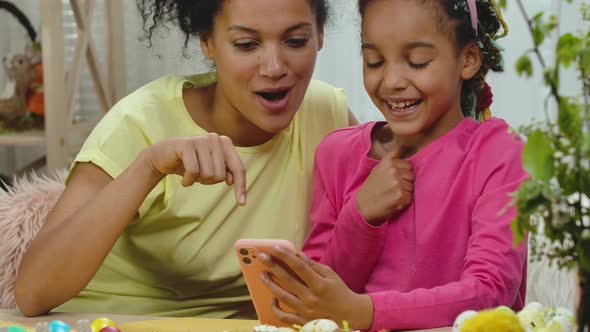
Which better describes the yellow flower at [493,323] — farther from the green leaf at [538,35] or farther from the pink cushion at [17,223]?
the pink cushion at [17,223]

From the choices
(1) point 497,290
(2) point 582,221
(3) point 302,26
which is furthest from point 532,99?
(2) point 582,221

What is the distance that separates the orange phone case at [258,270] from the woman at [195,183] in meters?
0.29

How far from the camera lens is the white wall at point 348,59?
223 cm

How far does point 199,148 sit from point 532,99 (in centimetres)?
143

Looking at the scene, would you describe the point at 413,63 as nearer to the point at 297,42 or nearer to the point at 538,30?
the point at 297,42

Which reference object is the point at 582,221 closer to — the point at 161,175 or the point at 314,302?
the point at 314,302

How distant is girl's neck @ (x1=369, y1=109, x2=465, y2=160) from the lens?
1.19 m

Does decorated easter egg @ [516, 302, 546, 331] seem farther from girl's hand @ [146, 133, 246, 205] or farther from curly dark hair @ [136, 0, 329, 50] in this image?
curly dark hair @ [136, 0, 329, 50]

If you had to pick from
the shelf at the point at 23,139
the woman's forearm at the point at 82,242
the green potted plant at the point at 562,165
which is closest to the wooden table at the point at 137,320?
the woman's forearm at the point at 82,242

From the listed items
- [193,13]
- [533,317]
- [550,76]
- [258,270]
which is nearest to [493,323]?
[533,317]

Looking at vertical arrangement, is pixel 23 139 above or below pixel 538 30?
below

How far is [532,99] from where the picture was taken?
7.48ft

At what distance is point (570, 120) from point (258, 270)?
0.42 metres

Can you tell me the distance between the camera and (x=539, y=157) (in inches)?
22.2
